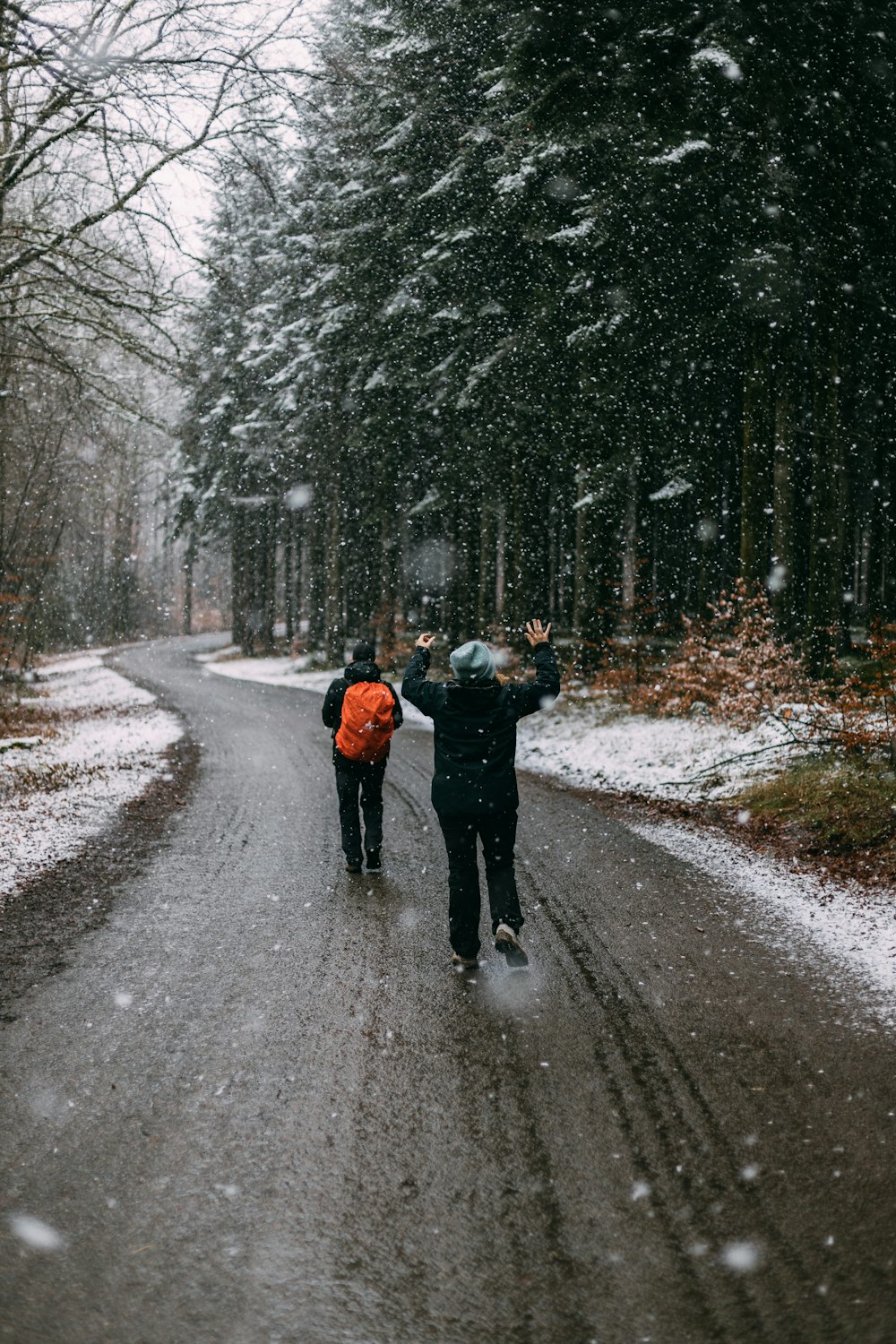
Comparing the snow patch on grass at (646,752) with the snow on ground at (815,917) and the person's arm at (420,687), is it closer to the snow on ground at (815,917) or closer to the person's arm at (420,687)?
the snow on ground at (815,917)

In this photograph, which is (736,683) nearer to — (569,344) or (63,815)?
Answer: (569,344)

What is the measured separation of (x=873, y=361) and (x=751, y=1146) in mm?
18931

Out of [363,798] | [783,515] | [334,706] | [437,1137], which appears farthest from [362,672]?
[783,515]

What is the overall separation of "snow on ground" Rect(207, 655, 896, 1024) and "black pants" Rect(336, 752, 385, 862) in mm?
2788

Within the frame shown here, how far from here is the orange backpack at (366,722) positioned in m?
7.83

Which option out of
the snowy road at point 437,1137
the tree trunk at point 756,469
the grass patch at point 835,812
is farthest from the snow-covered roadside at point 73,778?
the tree trunk at point 756,469

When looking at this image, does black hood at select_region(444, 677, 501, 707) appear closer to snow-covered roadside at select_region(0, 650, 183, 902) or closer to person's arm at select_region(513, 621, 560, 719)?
person's arm at select_region(513, 621, 560, 719)

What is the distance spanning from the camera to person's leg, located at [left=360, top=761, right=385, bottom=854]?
26.3ft

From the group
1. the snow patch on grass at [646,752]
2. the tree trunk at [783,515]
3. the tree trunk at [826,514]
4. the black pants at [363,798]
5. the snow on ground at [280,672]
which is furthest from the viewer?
the snow on ground at [280,672]

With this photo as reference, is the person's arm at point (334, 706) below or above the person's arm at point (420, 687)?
below

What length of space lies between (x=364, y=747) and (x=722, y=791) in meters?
4.97

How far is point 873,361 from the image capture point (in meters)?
19.0

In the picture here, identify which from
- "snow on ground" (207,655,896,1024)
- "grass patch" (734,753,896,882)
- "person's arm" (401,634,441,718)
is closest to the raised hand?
"person's arm" (401,634,441,718)

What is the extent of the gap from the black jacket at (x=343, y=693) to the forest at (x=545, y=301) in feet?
15.8
